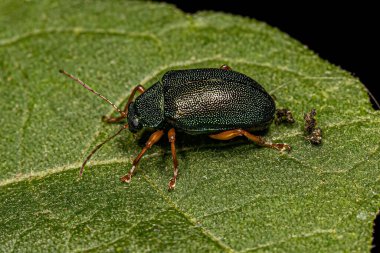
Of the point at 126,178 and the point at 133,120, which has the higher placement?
the point at 133,120

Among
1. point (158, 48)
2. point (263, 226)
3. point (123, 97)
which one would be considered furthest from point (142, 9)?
point (263, 226)

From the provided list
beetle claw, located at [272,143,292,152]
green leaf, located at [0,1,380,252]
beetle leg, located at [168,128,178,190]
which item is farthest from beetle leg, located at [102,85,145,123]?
beetle claw, located at [272,143,292,152]

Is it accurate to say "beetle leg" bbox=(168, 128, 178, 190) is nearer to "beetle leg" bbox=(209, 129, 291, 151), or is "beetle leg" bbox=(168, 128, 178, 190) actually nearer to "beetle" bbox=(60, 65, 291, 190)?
"beetle" bbox=(60, 65, 291, 190)

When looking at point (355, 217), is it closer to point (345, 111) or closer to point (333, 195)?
point (333, 195)

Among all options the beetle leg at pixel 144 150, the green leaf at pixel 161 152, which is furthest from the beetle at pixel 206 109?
the green leaf at pixel 161 152

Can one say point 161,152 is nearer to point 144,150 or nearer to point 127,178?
point 144,150

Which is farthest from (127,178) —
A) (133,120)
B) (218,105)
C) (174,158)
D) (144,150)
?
(218,105)

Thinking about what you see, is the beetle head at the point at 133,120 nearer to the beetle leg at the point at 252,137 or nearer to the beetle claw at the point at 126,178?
the beetle claw at the point at 126,178
